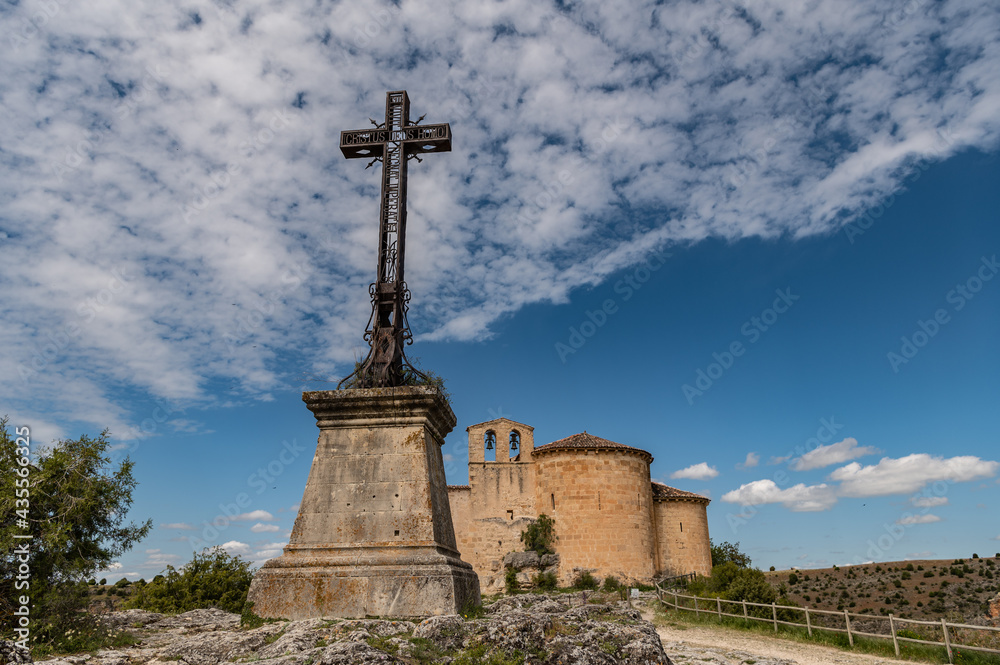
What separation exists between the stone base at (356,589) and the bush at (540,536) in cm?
2250

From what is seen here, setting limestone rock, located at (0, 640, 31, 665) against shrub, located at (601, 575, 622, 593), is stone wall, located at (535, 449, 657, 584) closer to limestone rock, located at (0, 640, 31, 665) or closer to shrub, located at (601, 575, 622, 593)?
shrub, located at (601, 575, 622, 593)

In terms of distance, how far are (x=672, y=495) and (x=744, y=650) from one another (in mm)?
19874

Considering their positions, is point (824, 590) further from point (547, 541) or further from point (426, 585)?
point (426, 585)

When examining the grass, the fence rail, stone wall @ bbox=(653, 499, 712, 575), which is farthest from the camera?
stone wall @ bbox=(653, 499, 712, 575)

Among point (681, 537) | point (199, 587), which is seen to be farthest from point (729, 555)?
point (199, 587)

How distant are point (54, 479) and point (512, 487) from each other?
2429 cm

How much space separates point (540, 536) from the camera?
28156 mm

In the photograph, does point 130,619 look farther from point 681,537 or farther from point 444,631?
point 681,537

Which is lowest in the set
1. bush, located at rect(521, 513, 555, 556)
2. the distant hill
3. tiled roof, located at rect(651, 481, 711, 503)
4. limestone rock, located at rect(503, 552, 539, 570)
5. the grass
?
A: the distant hill

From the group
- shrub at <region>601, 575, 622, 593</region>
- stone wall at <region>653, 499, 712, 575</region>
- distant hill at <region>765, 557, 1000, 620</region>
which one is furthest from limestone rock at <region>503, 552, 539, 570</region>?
distant hill at <region>765, 557, 1000, 620</region>

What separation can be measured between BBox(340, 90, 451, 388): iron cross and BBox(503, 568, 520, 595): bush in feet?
74.3

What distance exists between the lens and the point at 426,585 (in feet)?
21.1

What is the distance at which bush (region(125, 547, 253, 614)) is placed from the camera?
37.1 ft

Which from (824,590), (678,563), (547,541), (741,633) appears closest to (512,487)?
(547,541)
